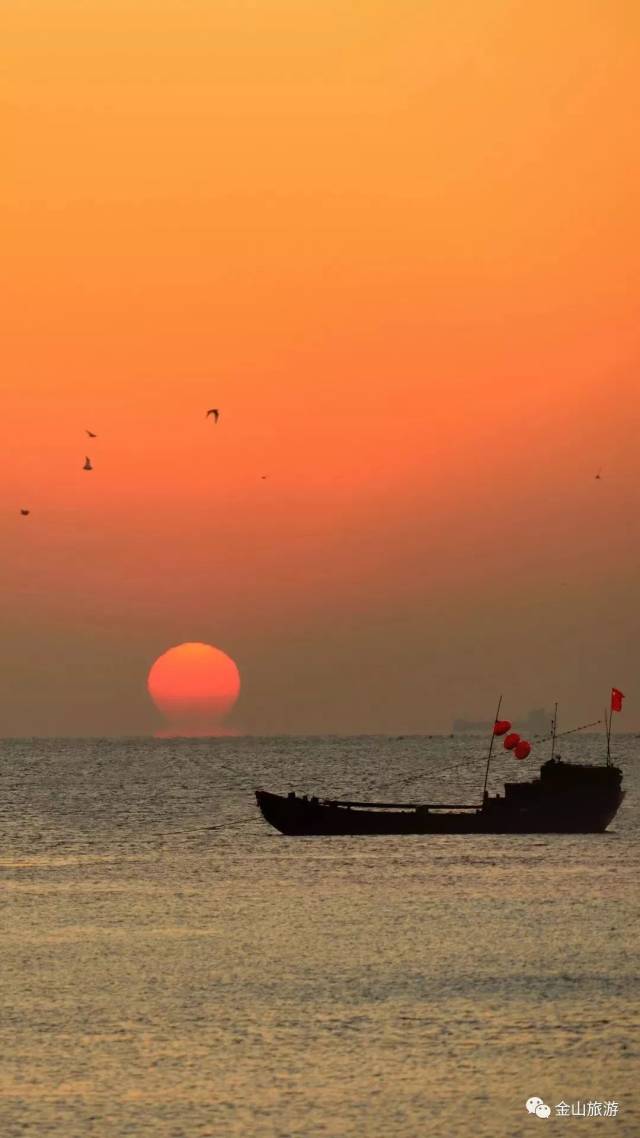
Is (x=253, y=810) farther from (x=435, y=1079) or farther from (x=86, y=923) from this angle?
(x=435, y=1079)

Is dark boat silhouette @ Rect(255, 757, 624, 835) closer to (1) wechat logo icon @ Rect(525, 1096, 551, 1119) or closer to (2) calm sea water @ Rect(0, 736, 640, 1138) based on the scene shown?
(2) calm sea water @ Rect(0, 736, 640, 1138)

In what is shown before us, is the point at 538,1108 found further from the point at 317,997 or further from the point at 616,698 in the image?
the point at 616,698

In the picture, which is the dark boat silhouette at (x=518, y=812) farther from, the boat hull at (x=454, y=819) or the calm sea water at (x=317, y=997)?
the calm sea water at (x=317, y=997)

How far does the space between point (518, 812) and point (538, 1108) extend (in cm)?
7404

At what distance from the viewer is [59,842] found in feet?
362

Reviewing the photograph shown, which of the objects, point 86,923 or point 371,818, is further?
point 371,818

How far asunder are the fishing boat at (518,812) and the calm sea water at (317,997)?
1381cm

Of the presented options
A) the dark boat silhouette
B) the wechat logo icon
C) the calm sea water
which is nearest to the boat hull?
the dark boat silhouette

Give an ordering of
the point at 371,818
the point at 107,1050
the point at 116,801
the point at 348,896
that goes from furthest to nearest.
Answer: the point at 116,801
the point at 371,818
the point at 348,896
the point at 107,1050

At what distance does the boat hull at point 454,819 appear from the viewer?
104875mm

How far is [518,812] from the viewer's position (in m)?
104

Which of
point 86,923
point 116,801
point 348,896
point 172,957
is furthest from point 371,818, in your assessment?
point 116,801

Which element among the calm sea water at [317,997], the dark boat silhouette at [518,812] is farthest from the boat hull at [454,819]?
the calm sea water at [317,997]

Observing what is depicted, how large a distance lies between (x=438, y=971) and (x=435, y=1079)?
15.4 metres
